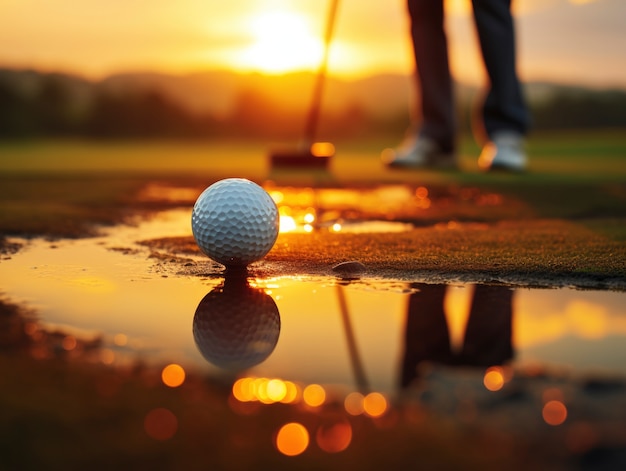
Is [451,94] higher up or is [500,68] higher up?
[500,68]

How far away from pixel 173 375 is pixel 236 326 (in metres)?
0.46

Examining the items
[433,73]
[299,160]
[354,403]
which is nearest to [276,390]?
[354,403]

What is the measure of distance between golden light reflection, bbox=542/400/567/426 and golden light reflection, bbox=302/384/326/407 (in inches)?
18.5

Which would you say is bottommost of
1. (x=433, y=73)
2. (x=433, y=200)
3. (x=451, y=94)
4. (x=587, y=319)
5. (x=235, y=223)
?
(x=433, y=200)

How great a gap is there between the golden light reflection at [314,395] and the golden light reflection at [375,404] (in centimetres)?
10

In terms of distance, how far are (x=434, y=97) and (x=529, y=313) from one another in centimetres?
545

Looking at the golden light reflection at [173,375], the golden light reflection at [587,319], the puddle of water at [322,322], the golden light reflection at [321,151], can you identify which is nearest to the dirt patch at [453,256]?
the puddle of water at [322,322]

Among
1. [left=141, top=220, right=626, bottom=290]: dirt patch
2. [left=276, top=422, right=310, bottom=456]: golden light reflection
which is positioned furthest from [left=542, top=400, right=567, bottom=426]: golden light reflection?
[left=141, top=220, right=626, bottom=290]: dirt patch

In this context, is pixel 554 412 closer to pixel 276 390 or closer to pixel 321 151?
pixel 276 390

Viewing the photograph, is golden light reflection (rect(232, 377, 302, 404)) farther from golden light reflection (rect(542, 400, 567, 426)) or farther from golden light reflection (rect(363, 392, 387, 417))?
golden light reflection (rect(542, 400, 567, 426))

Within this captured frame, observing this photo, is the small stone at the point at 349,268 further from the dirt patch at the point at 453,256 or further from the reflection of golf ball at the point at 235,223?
the reflection of golf ball at the point at 235,223

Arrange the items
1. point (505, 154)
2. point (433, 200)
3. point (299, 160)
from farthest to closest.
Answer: point (299, 160)
point (505, 154)
point (433, 200)

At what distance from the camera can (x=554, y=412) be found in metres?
1.63

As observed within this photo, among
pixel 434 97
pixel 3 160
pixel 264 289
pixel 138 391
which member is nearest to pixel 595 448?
pixel 138 391
